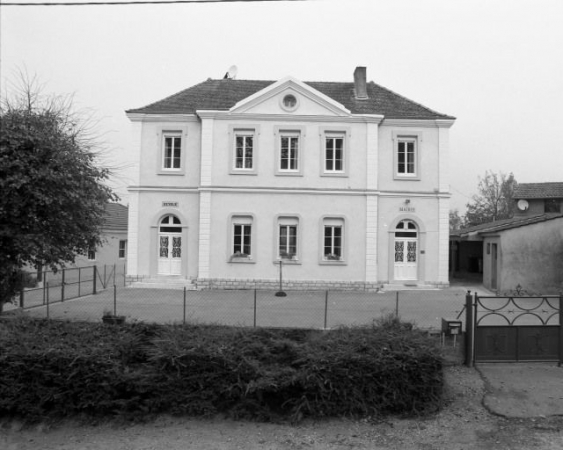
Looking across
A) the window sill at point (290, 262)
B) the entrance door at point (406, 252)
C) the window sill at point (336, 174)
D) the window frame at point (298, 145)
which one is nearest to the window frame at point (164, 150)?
the window frame at point (298, 145)

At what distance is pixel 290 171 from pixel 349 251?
4.33 m

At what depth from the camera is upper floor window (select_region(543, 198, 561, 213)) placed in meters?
30.2

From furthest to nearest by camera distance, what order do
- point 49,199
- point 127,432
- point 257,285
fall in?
point 257,285 → point 49,199 → point 127,432

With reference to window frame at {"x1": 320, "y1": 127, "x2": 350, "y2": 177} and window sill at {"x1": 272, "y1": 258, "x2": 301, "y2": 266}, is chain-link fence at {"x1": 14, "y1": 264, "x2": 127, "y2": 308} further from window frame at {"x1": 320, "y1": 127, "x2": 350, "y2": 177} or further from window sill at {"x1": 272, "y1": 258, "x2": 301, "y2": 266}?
window frame at {"x1": 320, "y1": 127, "x2": 350, "y2": 177}

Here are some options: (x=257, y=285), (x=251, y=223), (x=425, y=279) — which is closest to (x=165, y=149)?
(x=251, y=223)

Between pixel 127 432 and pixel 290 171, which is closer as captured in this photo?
pixel 127 432

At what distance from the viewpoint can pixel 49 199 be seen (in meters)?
9.89

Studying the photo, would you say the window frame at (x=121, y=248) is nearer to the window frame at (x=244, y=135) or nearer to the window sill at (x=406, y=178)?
the window frame at (x=244, y=135)

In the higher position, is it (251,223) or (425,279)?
(251,223)

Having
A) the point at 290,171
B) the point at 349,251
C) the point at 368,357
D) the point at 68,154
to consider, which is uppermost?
the point at 290,171

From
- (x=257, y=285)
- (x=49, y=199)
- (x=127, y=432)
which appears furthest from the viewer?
(x=257, y=285)

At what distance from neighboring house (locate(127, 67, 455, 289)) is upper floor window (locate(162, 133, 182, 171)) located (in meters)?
0.09

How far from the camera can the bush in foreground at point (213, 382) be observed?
247 inches

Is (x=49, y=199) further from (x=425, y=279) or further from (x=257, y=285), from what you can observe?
(x=425, y=279)
